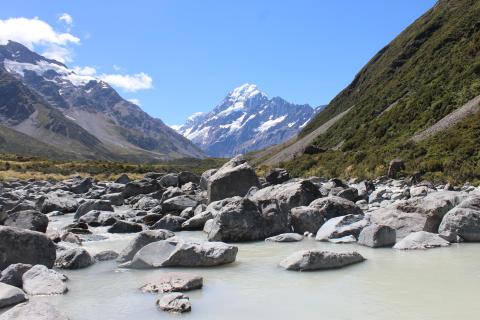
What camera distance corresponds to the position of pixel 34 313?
873 centimetres

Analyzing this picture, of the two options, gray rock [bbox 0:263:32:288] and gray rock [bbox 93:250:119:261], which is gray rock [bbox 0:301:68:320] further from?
gray rock [bbox 93:250:119:261]

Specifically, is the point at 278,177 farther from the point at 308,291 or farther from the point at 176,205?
the point at 308,291

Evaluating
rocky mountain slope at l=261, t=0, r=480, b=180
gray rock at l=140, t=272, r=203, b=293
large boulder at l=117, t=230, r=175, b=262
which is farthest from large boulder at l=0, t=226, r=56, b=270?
rocky mountain slope at l=261, t=0, r=480, b=180

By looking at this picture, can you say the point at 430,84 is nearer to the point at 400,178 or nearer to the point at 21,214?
the point at 400,178

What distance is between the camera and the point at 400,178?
3741 cm

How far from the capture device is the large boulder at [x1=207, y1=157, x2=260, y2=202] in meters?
29.3

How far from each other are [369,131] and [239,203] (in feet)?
170

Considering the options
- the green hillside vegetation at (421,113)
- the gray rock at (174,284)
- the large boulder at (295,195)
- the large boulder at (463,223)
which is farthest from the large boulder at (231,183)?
the gray rock at (174,284)

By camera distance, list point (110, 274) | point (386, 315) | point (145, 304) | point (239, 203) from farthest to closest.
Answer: point (239, 203)
point (110, 274)
point (145, 304)
point (386, 315)

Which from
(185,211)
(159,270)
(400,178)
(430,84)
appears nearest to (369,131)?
(430,84)

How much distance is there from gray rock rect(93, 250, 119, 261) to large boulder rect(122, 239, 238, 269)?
169cm

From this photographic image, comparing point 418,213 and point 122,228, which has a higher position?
point 418,213

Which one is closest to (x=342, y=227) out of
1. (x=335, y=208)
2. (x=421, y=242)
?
(x=335, y=208)

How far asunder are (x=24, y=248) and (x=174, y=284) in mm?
5177
